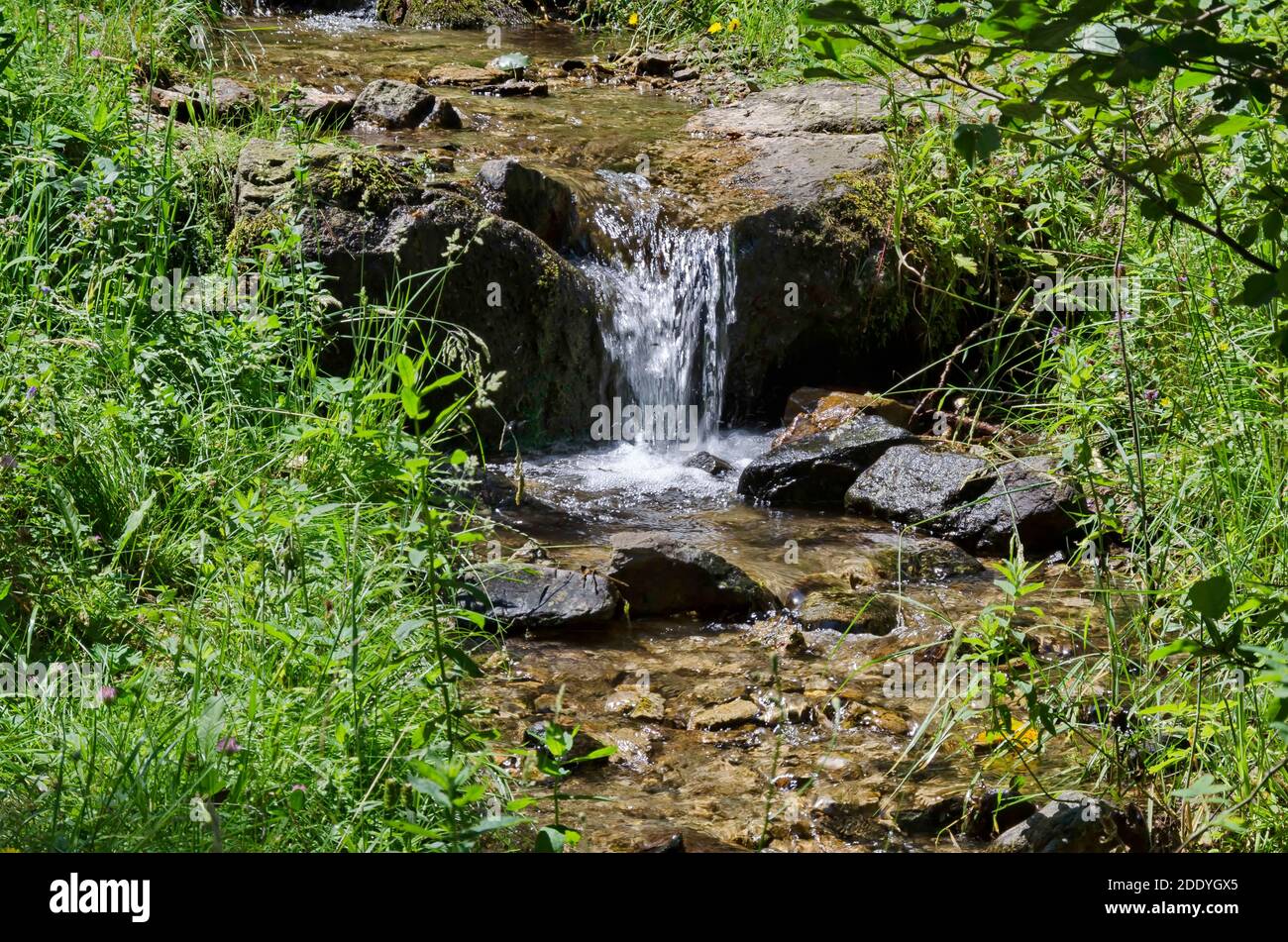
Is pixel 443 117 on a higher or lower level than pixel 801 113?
lower

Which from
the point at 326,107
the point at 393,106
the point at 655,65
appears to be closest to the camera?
the point at 326,107

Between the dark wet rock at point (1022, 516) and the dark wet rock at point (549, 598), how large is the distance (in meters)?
1.72

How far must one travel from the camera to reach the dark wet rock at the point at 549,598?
429 centimetres

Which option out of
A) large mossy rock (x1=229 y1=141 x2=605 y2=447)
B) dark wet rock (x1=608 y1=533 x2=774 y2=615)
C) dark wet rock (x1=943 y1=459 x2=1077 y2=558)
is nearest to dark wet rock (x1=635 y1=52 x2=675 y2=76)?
large mossy rock (x1=229 y1=141 x2=605 y2=447)

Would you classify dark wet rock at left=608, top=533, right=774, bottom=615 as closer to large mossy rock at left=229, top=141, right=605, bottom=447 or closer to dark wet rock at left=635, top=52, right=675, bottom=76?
large mossy rock at left=229, top=141, right=605, bottom=447

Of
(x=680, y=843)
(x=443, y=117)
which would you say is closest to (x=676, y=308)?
(x=443, y=117)

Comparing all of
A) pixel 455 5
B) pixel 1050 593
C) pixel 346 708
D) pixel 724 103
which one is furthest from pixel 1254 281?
pixel 455 5

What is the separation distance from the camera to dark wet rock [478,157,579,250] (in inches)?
251

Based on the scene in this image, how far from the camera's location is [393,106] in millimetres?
7559

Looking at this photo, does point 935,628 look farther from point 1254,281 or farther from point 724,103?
point 724,103

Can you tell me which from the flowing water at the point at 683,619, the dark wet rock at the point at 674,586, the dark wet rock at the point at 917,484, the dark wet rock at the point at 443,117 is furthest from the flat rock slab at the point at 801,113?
the dark wet rock at the point at 674,586

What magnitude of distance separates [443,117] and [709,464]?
124 inches

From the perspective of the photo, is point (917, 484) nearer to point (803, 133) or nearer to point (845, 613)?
point (845, 613)

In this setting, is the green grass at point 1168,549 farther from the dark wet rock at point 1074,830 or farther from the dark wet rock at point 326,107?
the dark wet rock at point 326,107
